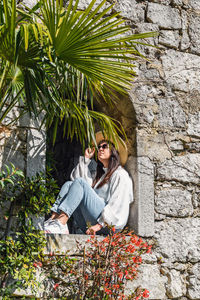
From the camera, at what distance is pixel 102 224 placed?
4.52 metres

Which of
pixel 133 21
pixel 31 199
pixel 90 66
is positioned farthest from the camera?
pixel 133 21

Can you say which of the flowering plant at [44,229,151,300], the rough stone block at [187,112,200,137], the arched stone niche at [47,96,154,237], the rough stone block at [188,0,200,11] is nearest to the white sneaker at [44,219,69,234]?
the flowering plant at [44,229,151,300]

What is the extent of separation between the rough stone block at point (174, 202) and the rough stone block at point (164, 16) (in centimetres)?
164

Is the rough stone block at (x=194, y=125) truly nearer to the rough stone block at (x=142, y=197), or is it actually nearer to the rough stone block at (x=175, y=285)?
the rough stone block at (x=142, y=197)

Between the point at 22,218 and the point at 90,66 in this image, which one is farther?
the point at 22,218

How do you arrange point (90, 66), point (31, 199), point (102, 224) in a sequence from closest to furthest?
point (90, 66) < point (31, 199) < point (102, 224)

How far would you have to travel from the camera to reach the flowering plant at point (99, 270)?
3.96 metres

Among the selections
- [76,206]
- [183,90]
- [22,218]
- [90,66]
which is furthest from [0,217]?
[183,90]

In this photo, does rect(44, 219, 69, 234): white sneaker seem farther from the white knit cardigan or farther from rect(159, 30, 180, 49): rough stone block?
rect(159, 30, 180, 49): rough stone block

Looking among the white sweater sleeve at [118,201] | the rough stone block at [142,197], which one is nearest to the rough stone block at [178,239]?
the rough stone block at [142,197]

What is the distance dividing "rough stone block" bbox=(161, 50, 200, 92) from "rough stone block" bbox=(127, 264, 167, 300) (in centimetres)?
175

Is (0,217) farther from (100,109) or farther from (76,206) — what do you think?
(100,109)

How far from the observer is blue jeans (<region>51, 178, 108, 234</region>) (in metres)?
4.54

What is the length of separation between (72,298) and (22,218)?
75 cm
